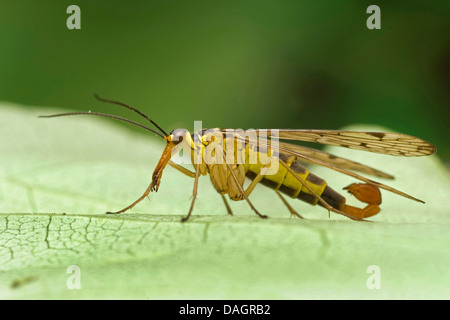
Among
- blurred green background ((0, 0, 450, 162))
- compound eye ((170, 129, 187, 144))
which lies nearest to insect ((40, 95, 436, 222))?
compound eye ((170, 129, 187, 144))

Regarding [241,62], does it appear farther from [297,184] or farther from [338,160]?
[297,184]

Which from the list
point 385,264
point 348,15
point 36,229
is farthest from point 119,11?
point 385,264

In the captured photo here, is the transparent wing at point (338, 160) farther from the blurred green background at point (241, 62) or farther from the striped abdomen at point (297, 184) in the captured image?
the blurred green background at point (241, 62)

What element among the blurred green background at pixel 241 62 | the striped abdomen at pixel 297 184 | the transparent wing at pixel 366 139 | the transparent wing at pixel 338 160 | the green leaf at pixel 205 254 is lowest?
the green leaf at pixel 205 254

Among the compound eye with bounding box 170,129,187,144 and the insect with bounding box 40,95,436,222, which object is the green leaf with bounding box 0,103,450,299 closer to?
the insect with bounding box 40,95,436,222

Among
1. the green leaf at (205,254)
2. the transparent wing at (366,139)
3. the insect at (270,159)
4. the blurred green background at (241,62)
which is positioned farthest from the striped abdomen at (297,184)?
the blurred green background at (241,62)

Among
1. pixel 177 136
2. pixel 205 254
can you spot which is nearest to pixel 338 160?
pixel 177 136
